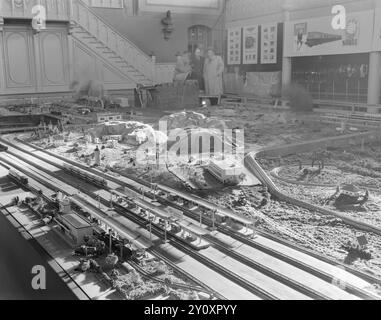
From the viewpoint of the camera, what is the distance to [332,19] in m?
21.8

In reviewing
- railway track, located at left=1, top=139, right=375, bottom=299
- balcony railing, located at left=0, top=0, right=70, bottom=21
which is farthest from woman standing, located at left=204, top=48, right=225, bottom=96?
railway track, located at left=1, top=139, right=375, bottom=299

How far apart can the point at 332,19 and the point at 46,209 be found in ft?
58.0

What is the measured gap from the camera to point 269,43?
2600 centimetres

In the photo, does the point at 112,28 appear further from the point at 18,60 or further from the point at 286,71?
the point at 286,71

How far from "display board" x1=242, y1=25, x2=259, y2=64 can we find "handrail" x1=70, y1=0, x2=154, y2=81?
576cm

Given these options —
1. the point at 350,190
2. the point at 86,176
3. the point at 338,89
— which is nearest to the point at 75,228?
the point at 86,176

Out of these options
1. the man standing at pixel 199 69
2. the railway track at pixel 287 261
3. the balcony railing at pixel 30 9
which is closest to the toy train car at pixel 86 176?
the railway track at pixel 287 261

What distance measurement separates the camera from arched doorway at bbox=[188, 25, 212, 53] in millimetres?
30719

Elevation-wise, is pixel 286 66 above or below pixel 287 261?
above

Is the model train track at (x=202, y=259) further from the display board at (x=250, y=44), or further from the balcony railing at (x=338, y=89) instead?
the display board at (x=250, y=44)

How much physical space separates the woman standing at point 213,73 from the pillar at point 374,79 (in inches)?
354

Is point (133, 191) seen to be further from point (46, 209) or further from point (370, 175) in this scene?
point (370, 175)

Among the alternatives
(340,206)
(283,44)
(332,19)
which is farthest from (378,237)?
(283,44)

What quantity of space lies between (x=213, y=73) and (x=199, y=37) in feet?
16.1
